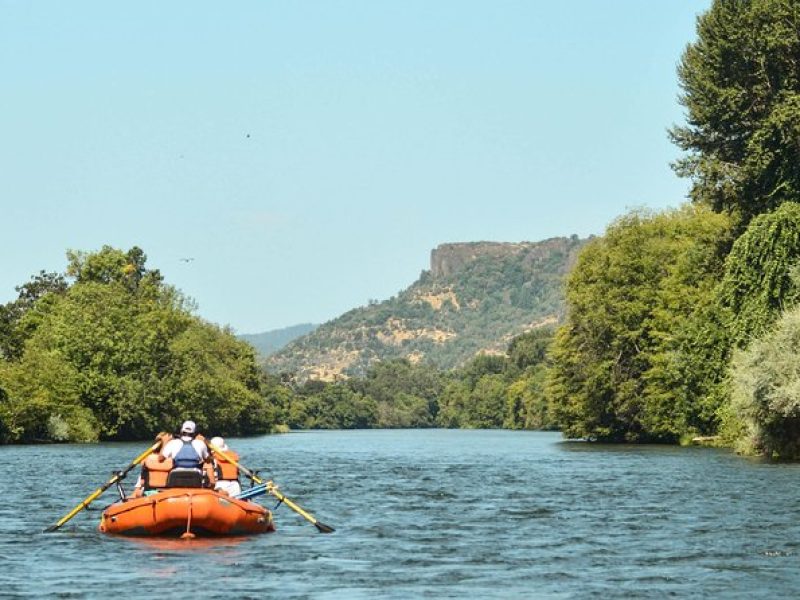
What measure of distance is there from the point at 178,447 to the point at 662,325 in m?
54.5

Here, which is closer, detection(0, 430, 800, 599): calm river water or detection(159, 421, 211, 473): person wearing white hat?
detection(0, 430, 800, 599): calm river water

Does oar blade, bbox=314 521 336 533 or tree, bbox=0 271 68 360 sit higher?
tree, bbox=0 271 68 360

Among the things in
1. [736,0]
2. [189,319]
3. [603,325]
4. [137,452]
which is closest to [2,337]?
[189,319]

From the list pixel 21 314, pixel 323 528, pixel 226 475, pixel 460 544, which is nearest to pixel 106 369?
pixel 21 314

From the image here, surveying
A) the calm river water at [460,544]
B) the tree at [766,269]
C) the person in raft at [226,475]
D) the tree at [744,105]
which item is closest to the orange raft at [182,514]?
the calm river water at [460,544]

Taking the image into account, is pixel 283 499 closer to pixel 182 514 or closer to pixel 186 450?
pixel 186 450

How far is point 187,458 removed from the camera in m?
30.9

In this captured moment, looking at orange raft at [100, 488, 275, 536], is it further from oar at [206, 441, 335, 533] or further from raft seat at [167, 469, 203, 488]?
oar at [206, 441, 335, 533]

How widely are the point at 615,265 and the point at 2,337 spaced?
45.5m

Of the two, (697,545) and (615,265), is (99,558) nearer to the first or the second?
(697,545)

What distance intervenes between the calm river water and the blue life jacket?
1.79m

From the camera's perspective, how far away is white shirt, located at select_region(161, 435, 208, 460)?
102 feet

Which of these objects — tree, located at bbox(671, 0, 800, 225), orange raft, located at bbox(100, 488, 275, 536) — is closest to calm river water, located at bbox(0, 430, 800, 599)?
orange raft, located at bbox(100, 488, 275, 536)

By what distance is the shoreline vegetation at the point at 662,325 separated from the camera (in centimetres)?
6253
